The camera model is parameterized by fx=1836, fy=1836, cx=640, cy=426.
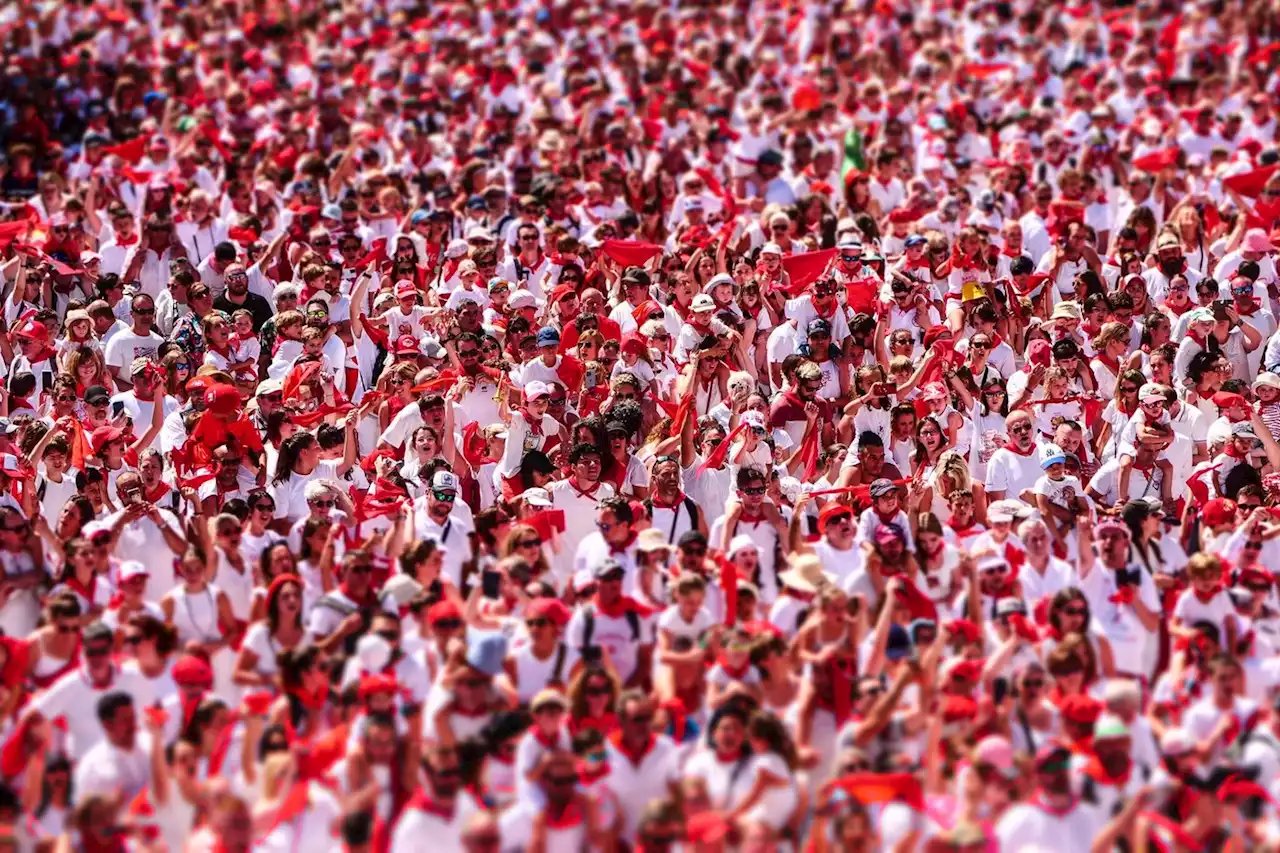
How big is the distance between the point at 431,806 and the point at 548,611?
1.58m

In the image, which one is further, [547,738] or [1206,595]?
[1206,595]

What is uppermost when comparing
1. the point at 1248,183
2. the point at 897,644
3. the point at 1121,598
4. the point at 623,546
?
the point at 897,644

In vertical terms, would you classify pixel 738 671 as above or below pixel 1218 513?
above

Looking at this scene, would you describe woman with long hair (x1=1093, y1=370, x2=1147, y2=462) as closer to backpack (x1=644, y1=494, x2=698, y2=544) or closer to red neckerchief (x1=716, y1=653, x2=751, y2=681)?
backpack (x1=644, y1=494, x2=698, y2=544)

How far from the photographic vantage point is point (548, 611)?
10.3m

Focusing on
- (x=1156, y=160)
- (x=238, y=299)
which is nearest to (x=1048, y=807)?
(x=238, y=299)

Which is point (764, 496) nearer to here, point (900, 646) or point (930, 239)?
point (900, 646)

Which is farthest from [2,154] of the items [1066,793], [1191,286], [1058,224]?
[1066,793]

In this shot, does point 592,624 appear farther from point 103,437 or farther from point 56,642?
point 103,437

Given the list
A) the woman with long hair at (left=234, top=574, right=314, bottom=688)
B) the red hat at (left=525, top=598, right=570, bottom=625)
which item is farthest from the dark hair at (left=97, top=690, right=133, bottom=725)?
the red hat at (left=525, top=598, right=570, bottom=625)

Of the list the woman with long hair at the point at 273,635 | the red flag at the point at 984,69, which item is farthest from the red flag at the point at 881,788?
the red flag at the point at 984,69

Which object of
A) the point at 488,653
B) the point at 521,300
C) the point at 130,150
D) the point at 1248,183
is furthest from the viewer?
the point at 130,150

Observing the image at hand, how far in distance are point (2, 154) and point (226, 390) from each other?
8.20 metres

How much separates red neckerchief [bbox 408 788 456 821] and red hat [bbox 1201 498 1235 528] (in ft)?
17.7
